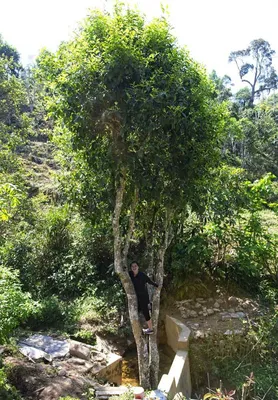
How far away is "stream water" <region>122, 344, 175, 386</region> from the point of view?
5879 mm

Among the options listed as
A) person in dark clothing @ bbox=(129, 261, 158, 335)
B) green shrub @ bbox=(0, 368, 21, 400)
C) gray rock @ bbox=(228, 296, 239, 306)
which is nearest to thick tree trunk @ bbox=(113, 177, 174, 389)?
person in dark clothing @ bbox=(129, 261, 158, 335)

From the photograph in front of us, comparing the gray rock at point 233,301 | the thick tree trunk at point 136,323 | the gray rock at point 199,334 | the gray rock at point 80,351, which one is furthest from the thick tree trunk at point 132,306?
the gray rock at point 233,301

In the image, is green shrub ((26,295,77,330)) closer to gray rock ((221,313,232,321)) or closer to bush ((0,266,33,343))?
bush ((0,266,33,343))

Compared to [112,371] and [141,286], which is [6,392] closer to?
[112,371]

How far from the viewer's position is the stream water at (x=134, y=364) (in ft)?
Answer: 19.3

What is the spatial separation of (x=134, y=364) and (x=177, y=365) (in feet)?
4.77

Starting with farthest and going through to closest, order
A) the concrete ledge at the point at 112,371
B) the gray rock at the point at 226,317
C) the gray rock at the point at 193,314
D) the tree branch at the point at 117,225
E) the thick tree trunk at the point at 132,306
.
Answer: the gray rock at the point at 193,314 < the gray rock at the point at 226,317 < the concrete ledge at the point at 112,371 < the tree branch at the point at 117,225 < the thick tree trunk at the point at 132,306

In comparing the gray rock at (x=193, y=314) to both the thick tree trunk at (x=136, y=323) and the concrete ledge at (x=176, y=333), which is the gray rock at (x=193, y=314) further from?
the thick tree trunk at (x=136, y=323)

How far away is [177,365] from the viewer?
505cm

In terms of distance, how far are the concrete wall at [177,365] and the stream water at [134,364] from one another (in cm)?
17

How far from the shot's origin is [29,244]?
8430mm

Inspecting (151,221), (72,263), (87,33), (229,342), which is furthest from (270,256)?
(87,33)

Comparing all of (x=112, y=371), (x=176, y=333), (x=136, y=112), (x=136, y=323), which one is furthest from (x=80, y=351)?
(x=136, y=112)

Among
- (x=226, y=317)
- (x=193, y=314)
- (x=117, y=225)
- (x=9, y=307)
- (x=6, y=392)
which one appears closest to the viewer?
(x=6, y=392)
